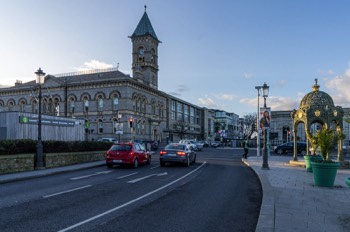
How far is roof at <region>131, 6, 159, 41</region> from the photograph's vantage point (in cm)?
8012

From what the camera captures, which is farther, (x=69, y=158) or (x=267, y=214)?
(x=69, y=158)

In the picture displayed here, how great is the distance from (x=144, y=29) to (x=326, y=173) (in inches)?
2909

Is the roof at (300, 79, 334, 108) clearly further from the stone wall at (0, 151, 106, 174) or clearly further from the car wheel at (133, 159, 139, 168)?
the stone wall at (0, 151, 106, 174)

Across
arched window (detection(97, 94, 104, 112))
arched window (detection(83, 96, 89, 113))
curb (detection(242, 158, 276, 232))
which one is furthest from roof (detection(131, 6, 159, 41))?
curb (detection(242, 158, 276, 232))

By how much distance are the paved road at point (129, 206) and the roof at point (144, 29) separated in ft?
A: 231

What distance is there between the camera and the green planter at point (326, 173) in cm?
1181

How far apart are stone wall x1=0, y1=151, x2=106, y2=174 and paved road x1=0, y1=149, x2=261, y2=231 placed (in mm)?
3492

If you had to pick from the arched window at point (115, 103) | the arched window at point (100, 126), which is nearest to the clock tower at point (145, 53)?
the arched window at point (115, 103)

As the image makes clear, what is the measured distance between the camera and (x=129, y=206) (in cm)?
878

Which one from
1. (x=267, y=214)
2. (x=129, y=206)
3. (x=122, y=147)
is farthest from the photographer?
(x=122, y=147)

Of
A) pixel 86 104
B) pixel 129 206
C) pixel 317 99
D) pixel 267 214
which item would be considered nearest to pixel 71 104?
pixel 86 104

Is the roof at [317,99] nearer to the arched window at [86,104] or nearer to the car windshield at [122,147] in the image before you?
the car windshield at [122,147]

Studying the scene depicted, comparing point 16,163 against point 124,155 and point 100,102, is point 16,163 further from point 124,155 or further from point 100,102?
point 100,102

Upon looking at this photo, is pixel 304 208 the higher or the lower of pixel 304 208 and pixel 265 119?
the lower
